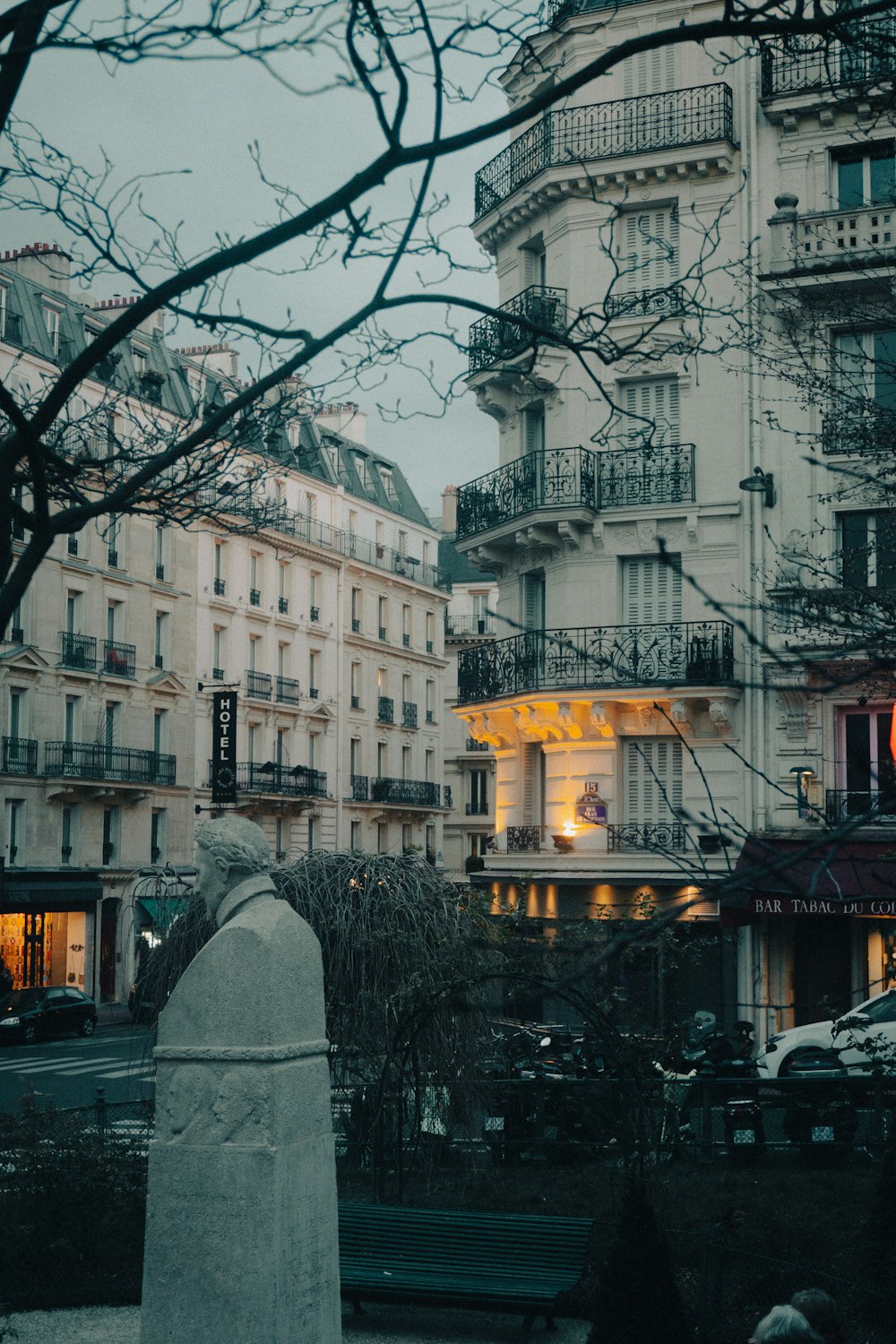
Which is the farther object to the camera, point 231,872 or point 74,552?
point 74,552

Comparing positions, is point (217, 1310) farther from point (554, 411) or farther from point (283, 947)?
point (554, 411)

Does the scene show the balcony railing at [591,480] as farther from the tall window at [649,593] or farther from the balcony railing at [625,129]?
the balcony railing at [625,129]

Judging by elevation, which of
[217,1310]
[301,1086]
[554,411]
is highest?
[554,411]

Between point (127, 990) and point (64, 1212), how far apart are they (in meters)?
34.8

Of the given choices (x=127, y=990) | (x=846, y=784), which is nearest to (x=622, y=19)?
(x=846, y=784)

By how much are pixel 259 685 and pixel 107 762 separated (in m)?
9.26

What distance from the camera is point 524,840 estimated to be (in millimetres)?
29297

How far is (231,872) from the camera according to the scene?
286 inches

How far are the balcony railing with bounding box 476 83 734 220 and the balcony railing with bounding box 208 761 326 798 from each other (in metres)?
26.6

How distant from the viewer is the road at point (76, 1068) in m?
24.0

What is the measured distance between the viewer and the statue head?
7.25m

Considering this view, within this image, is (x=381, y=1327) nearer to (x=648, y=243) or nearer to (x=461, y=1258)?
(x=461, y=1258)

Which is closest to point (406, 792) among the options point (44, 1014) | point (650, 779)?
point (44, 1014)

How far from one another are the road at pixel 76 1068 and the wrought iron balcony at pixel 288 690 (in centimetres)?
1820
